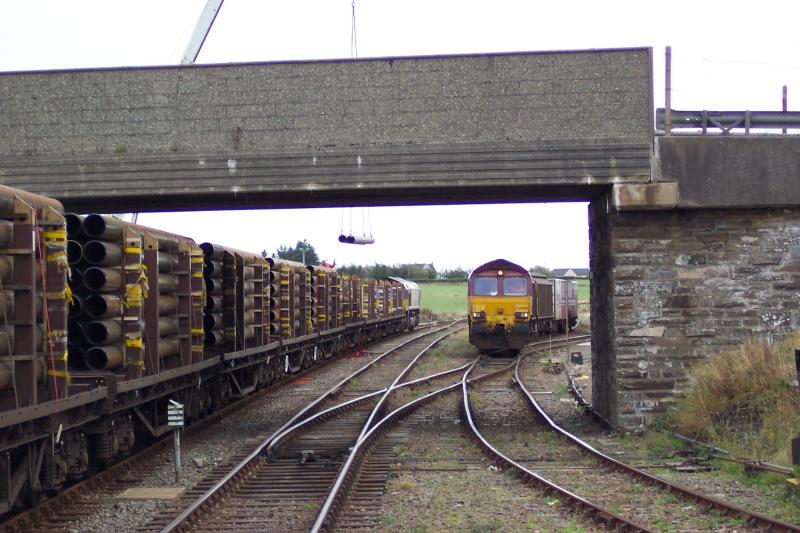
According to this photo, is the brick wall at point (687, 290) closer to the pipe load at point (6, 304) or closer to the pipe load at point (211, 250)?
the pipe load at point (211, 250)

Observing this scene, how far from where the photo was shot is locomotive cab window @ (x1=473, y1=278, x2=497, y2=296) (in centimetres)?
2928

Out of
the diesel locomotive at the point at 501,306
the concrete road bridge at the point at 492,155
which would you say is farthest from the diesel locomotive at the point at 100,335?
the diesel locomotive at the point at 501,306

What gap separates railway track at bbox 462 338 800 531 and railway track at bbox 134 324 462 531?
7.25 feet

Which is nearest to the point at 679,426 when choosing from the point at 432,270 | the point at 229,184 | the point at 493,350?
the point at 229,184

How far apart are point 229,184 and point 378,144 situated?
232 cm

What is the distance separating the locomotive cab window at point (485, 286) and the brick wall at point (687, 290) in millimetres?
15945

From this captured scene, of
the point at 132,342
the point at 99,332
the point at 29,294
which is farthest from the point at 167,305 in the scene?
the point at 29,294

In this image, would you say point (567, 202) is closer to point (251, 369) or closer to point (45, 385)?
point (251, 369)

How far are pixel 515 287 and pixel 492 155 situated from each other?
16551mm

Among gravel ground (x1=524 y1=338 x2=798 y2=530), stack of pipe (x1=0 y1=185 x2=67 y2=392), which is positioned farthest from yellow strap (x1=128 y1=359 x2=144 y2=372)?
gravel ground (x1=524 y1=338 x2=798 y2=530)

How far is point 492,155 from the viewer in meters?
13.0

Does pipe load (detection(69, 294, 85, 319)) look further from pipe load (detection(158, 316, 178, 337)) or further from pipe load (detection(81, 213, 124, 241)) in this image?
pipe load (detection(158, 316, 178, 337))

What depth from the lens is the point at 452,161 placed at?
1304 centimetres

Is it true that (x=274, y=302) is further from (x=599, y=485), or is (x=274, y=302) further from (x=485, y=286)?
(x=599, y=485)
